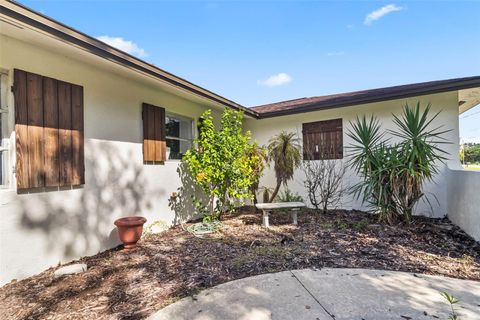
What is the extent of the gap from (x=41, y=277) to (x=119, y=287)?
110cm

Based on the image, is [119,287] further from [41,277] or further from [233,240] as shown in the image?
[233,240]

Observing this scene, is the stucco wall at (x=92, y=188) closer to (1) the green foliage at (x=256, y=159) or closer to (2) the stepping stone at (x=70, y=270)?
(2) the stepping stone at (x=70, y=270)

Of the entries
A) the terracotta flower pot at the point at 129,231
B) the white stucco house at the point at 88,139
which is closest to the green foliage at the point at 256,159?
the white stucco house at the point at 88,139

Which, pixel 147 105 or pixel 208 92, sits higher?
pixel 208 92

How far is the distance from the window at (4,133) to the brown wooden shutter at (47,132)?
0.14 meters

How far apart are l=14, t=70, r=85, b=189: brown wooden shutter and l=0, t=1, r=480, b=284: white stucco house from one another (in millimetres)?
12

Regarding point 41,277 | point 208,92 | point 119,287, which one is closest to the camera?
point 119,287

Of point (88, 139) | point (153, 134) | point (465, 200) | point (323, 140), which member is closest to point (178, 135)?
point (153, 134)

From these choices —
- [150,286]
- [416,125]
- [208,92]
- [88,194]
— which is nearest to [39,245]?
[88,194]

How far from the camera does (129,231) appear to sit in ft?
12.2

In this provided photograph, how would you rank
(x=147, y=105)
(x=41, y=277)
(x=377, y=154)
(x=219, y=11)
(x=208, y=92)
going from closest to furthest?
(x=41, y=277) < (x=147, y=105) < (x=377, y=154) < (x=208, y=92) < (x=219, y=11)

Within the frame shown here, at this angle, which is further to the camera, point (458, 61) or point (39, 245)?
point (458, 61)

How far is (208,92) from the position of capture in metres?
5.38

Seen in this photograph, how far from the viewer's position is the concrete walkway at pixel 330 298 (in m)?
2.06
